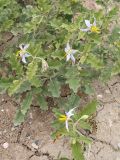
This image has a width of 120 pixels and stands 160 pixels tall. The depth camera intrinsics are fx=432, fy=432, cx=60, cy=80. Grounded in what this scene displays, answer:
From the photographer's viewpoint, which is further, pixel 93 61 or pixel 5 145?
pixel 5 145

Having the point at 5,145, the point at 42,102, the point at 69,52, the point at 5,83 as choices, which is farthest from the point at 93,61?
the point at 5,145

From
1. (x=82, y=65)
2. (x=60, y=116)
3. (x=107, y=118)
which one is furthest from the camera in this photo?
(x=107, y=118)

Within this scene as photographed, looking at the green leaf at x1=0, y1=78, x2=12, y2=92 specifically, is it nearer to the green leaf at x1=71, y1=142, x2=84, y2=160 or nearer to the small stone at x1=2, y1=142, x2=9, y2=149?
the small stone at x1=2, y1=142, x2=9, y2=149

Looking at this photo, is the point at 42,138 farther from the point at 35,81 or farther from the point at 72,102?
the point at 35,81

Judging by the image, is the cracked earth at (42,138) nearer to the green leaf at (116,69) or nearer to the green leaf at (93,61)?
the green leaf at (116,69)

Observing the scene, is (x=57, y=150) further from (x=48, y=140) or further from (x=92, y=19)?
(x=92, y=19)

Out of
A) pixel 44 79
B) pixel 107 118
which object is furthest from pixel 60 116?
pixel 107 118
